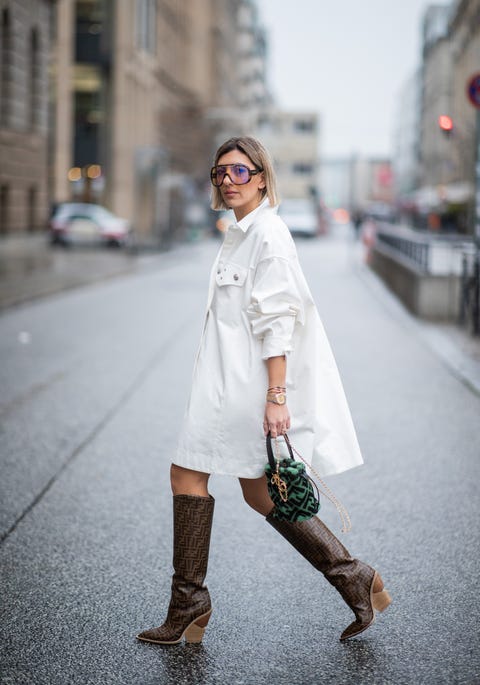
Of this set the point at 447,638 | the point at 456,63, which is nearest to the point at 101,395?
the point at 447,638

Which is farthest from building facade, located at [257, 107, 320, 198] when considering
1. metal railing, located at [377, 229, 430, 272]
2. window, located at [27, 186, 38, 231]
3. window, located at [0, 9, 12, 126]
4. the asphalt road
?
the asphalt road

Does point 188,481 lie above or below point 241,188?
below

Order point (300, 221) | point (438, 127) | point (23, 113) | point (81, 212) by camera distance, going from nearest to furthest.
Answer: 1. point (23, 113)
2. point (81, 212)
3. point (438, 127)
4. point (300, 221)

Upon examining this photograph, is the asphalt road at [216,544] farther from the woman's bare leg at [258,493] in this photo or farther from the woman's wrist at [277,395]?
the woman's wrist at [277,395]

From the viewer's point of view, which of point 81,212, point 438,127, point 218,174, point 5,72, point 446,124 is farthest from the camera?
point 438,127

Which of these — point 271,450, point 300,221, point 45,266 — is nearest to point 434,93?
point 300,221

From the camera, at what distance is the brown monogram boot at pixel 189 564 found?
12.3 ft

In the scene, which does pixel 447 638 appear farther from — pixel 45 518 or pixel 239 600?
pixel 45 518

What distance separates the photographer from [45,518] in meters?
5.61

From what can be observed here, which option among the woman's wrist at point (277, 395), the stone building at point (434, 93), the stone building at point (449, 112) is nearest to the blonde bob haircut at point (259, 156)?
the woman's wrist at point (277, 395)

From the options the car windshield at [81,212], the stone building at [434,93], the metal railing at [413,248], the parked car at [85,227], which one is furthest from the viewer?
the stone building at [434,93]

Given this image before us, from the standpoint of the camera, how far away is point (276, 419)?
3.50 metres

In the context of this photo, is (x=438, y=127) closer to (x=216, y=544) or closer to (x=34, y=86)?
(x=34, y=86)

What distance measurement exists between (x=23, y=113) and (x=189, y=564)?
109 ft
